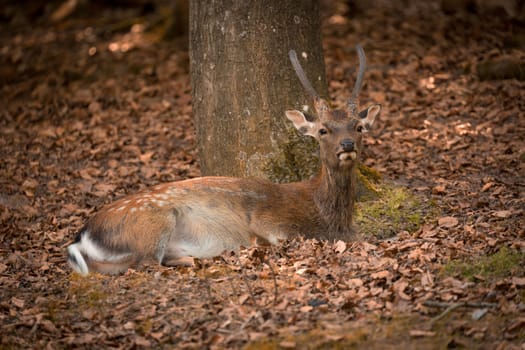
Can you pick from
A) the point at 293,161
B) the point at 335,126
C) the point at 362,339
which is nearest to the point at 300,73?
the point at 335,126

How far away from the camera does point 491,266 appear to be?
5500 millimetres

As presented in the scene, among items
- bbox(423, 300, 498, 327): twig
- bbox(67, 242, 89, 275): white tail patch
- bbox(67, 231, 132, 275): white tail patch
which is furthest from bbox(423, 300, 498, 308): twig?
bbox(67, 242, 89, 275): white tail patch

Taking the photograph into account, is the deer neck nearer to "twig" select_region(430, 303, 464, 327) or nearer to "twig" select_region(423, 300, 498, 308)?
"twig" select_region(423, 300, 498, 308)

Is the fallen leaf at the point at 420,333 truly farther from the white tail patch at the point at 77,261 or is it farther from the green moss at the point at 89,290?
the white tail patch at the point at 77,261

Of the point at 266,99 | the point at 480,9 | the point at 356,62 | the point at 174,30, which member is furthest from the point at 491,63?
the point at 174,30

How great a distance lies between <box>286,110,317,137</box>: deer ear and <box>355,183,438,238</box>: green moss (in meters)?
1.04

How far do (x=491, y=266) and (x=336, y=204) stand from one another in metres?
1.80

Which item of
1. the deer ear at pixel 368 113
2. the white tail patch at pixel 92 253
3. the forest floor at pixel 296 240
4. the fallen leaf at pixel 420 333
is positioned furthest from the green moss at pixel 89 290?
the deer ear at pixel 368 113

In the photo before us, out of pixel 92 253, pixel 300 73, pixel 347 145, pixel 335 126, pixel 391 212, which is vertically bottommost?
pixel 391 212

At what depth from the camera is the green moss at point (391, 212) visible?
709 cm

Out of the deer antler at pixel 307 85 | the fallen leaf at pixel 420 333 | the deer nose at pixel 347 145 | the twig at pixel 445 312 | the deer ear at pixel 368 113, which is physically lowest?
the fallen leaf at pixel 420 333

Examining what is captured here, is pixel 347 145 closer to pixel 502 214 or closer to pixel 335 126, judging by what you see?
pixel 335 126

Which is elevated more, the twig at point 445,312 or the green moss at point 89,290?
the twig at point 445,312

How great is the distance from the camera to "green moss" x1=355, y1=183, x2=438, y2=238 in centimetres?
709
